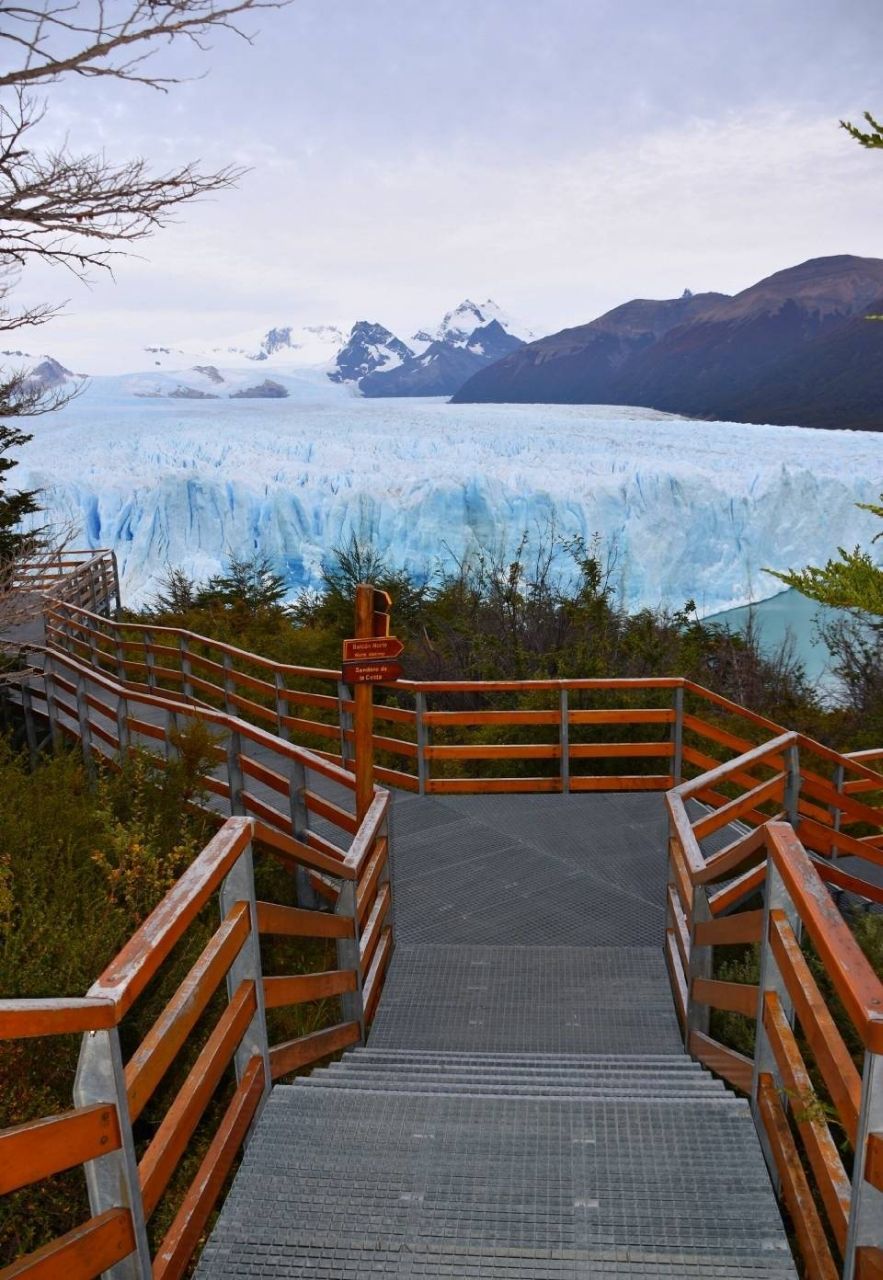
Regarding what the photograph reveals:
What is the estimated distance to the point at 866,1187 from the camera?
5.93ft

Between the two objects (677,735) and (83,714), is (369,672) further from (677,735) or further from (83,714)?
(83,714)

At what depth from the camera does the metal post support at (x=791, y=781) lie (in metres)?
6.05

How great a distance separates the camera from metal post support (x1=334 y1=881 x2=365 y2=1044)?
402 cm

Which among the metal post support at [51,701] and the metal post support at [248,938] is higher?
the metal post support at [248,938]

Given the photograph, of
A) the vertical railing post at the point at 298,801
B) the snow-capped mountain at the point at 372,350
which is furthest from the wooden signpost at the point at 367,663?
the snow-capped mountain at the point at 372,350

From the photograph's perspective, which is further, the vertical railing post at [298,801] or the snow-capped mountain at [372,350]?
the snow-capped mountain at [372,350]

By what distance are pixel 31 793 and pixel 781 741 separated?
437 centimetres

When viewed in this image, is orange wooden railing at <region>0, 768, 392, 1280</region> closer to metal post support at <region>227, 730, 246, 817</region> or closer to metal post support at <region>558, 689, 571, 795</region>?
metal post support at <region>227, 730, 246, 817</region>

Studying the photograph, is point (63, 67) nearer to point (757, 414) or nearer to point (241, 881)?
point (241, 881)

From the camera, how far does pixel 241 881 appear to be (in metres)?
2.84

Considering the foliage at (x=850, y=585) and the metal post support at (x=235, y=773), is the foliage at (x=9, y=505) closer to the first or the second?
the metal post support at (x=235, y=773)

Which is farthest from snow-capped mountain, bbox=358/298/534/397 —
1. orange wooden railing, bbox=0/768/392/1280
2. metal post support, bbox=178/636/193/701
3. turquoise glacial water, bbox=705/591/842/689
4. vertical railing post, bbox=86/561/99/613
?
orange wooden railing, bbox=0/768/392/1280

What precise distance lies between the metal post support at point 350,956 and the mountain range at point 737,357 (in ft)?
160

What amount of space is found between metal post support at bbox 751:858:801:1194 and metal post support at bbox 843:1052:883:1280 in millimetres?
816
